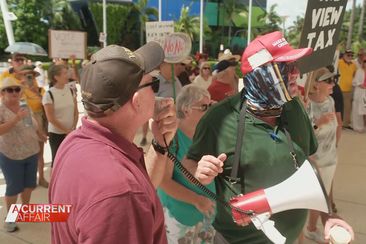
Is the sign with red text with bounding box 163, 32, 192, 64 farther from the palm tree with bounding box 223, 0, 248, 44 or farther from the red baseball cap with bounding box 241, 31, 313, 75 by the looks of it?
the palm tree with bounding box 223, 0, 248, 44

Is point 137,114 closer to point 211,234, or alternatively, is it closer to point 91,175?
point 91,175

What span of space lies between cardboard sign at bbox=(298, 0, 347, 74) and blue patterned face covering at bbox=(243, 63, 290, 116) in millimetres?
994

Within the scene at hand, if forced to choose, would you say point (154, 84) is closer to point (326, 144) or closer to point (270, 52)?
point (270, 52)

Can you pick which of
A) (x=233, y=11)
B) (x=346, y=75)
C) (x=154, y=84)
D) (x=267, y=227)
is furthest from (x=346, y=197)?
(x=233, y=11)

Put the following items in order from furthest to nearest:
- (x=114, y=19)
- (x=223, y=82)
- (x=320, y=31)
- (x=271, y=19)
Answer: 1. (x=271, y=19)
2. (x=114, y=19)
3. (x=223, y=82)
4. (x=320, y=31)

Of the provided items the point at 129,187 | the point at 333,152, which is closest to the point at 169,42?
the point at 333,152

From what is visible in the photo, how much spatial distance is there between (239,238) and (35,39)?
142ft

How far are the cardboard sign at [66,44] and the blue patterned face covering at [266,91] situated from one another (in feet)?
22.3

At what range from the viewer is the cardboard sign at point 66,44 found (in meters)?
8.34

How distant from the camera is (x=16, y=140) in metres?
4.73

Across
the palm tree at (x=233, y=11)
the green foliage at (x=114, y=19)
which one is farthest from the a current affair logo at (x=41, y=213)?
the palm tree at (x=233, y=11)

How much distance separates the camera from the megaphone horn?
171 centimetres

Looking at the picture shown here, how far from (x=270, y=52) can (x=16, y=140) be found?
345 centimetres

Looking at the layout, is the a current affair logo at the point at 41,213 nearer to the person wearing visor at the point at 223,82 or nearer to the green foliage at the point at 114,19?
the person wearing visor at the point at 223,82
